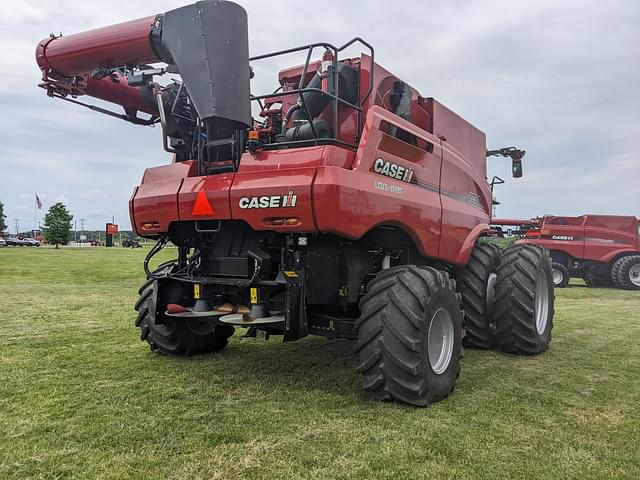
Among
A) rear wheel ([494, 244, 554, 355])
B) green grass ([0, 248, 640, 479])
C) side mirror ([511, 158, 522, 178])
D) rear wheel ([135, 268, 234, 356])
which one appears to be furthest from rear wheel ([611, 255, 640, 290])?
rear wheel ([135, 268, 234, 356])

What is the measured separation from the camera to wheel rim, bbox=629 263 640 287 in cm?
1606

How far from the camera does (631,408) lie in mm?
4152

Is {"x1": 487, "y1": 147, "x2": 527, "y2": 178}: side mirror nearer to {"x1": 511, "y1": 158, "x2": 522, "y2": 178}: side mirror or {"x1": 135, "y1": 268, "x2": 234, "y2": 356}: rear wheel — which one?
{"x1": 511, "y1": 158, "x2": 522, "y2": 178}: side mirror

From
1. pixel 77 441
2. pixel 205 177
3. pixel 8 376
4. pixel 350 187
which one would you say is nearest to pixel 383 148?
pixel 350 187

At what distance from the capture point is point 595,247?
1667 cm

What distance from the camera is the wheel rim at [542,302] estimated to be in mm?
6602

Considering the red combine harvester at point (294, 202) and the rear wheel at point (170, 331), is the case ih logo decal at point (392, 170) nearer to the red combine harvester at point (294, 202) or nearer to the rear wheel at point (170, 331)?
the red combine harvester at point (294, 202)

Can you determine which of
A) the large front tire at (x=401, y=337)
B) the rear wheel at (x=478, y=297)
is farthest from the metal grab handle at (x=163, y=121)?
the rear wheel at (x=478, y=297)

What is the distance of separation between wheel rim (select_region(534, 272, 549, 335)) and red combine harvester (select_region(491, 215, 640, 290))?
1039 centimetres

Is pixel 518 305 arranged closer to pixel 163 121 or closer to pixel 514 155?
pixel 514 155

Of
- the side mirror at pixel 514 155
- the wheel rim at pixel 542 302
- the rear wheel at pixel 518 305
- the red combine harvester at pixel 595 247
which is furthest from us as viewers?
the red combine harvester at pixel 595 247

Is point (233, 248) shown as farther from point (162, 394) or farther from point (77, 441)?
point (77, 441)

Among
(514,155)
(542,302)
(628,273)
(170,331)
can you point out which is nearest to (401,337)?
(170,331)

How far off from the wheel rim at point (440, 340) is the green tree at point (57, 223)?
6256 cm
